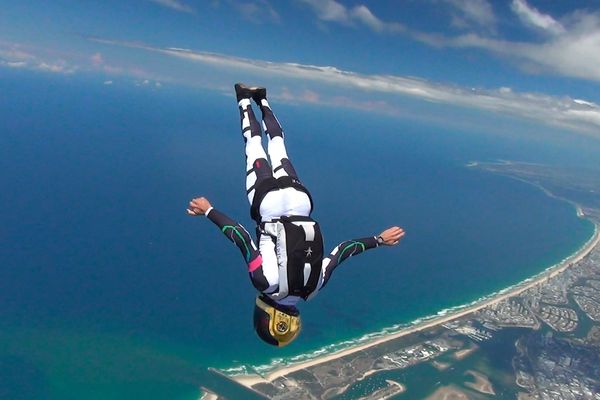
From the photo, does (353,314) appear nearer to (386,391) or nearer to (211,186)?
(386,391)

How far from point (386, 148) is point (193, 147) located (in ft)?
318

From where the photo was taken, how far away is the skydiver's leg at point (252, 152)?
519 centimetres

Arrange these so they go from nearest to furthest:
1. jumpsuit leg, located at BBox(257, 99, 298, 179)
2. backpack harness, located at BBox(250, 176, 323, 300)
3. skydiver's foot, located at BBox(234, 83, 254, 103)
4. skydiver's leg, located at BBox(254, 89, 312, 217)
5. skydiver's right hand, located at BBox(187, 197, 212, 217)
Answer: backpack harness, located at BBox(250, 176, 323, 300), skydiver's right hand, located at BBox(187, 197, 212, 217), skydiver's leg, located at BBox(254, 89, 312, 217), jumpsuit leg, located at BBox(257, 99, 298, 179), skydiver's foot, located at BBox(234, 83, 254, 103)

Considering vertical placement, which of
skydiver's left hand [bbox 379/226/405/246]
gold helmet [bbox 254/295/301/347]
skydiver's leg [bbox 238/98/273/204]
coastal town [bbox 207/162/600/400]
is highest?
skydiver's leg [bbox 238/98/273/204]

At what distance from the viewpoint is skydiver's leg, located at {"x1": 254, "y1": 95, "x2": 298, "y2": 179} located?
5336 millimetres

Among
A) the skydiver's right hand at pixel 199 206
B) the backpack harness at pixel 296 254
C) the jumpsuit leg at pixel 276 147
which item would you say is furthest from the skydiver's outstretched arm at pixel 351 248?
the skydiver's right hand at pixel 199 206

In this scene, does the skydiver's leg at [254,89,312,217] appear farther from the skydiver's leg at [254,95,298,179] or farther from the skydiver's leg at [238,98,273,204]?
the skydiver's leg at [238,98,273,204]

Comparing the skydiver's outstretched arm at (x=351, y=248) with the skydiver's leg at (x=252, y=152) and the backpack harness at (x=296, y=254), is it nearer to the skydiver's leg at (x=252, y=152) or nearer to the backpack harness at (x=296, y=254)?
the backpack harness at (x=296, y=254)

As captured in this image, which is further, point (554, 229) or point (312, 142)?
point (312, 142)

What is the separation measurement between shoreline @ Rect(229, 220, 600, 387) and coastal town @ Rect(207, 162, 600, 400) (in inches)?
4.6

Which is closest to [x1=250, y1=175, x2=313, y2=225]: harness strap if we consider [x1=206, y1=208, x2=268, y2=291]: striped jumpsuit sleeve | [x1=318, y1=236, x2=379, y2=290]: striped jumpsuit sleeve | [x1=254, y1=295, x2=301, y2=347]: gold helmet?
[x1=206, y1=208, x2=268, y2=291]: striped jumpsuit sleeve

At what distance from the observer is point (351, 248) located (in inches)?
205

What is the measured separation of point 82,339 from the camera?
38750 mm

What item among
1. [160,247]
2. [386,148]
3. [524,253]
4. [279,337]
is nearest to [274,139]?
[279,337]
